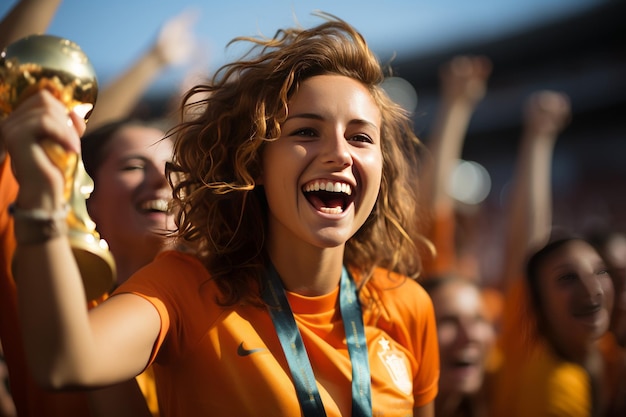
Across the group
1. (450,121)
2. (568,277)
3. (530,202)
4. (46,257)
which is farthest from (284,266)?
(530,202)

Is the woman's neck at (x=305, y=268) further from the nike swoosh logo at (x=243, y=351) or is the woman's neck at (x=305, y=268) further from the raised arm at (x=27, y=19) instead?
the raised arm at (x=27, y=19)

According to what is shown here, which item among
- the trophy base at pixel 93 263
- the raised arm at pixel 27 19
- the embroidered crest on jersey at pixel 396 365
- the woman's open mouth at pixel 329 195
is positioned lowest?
Answer: the embroidered crest on jersey at pixel 396 365

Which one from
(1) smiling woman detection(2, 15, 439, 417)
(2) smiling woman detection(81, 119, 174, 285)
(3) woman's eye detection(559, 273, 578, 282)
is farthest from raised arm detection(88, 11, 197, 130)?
(3) woman's eye detection(559, 273, 578, 282)

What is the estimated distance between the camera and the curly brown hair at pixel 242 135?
1911 millimetres

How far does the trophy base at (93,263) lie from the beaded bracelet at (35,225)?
6cm

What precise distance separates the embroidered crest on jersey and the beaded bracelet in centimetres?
109

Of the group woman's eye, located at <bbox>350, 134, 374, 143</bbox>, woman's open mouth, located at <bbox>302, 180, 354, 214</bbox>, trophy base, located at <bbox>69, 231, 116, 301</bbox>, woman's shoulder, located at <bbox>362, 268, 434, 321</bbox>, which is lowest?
woman's shoulder, located at <bbox>362, 268, 434, 321</bbox>

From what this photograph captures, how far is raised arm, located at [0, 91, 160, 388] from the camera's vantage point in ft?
3.97

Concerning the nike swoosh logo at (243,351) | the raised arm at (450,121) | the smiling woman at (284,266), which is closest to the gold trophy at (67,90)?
the smiling woman at (284,266)

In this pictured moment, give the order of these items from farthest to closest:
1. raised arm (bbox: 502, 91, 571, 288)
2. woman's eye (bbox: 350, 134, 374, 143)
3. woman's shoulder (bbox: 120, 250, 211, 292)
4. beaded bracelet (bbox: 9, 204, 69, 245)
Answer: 1. raised arm (bbox: 502, 91, 571, 288)
2. woman's eye (bbox: 350, 134, 374, 143)
3. woman's shoulder (bbox: 120, 250, 211, 292)
4. beaded bracelet (bbox: 9, 204, 69, 245)

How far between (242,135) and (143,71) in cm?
186

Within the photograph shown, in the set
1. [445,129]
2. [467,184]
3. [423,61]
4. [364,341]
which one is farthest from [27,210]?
[467,184]

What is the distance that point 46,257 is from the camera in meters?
1.22

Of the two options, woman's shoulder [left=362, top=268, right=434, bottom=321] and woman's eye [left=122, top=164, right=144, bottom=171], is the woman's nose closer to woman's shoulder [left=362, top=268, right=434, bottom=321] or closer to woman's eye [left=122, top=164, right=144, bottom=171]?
woman's shoulder [left=362, top=268, right=434, bottom=321]
